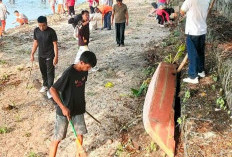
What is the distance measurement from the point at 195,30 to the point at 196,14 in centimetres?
30

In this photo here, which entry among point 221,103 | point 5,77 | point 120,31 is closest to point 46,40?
point 5,77

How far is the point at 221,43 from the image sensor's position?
6855 mm

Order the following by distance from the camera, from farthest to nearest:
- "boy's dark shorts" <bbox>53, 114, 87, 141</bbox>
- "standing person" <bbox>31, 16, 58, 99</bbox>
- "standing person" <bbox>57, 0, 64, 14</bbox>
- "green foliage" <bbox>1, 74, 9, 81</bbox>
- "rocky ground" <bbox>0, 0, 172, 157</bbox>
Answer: "standing person" <bbox>57, 0, 64, 14</bbox> → "green foliage" <bbox>1, 74, 9, 81</bbox> → "standing person" <bbox>31, 16, 58, 99</bbox> → "rocky ground" <bbox>0, 0, 172, 157</bbox> → "boy's dark shorts" <bbox>53, 114, 87, 141</bbox>

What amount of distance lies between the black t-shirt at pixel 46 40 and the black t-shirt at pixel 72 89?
2914 mm

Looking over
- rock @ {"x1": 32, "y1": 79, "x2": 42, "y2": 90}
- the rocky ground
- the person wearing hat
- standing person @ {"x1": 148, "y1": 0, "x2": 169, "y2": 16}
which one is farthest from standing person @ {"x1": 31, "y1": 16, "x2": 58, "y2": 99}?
standing person @ {"x1": 148, "y1": 0, "x2": 169, "y2": 16}

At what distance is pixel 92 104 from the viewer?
24.1ft

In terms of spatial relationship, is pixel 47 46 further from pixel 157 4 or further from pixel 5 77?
pixel 157 4

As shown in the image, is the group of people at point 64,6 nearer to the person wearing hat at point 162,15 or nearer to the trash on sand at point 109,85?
the person wearing hat at point 162,15

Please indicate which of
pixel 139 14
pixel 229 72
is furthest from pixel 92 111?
pixel 139 14

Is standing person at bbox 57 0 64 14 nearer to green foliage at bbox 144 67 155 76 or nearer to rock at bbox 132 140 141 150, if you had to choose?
green foliage at bbox 144 67 155 76

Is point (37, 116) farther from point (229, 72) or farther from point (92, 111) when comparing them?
point (229, 72)

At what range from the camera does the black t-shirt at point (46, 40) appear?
7.21 metres

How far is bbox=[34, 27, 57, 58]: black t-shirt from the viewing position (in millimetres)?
7208

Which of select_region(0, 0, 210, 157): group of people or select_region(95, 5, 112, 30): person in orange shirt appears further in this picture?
select_region(95, 5, 112, 30): person in orange shirt
